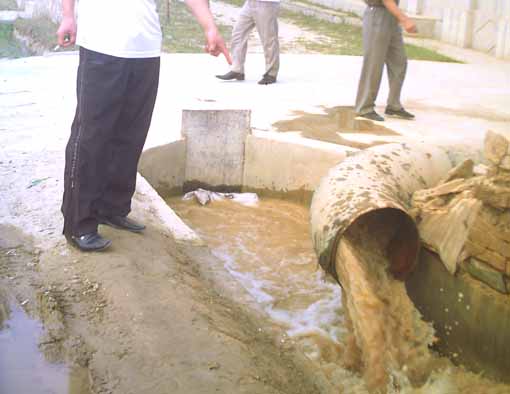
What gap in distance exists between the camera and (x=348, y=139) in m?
6.30

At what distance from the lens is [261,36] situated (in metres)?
8.73

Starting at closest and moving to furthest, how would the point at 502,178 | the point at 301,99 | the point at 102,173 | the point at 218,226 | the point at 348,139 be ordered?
the point at 502,178
the point at 102,173
the point at 218,226
the point at 348,139
the point at 301,99

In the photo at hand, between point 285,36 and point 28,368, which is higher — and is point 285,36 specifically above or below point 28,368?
above

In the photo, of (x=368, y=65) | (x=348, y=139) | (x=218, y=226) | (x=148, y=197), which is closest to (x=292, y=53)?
(x=368, y=65)

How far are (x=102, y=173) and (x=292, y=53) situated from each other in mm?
8242

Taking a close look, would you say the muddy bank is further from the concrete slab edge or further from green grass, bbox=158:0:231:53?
green grass, bbox=158:0:231:53

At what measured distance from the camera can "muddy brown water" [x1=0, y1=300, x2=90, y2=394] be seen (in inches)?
107

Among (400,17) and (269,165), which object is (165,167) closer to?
(269,165)

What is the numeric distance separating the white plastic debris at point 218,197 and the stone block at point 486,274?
2746mm

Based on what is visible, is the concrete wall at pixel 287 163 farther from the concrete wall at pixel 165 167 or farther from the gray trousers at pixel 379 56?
the gray trousers at pixel 379 56

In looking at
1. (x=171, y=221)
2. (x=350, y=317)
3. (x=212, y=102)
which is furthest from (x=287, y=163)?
(x=350, y=317)

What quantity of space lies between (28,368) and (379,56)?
16.0 feet

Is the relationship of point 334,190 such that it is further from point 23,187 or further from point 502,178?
point 23,187

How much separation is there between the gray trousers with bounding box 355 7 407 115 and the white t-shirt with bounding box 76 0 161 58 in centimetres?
366
